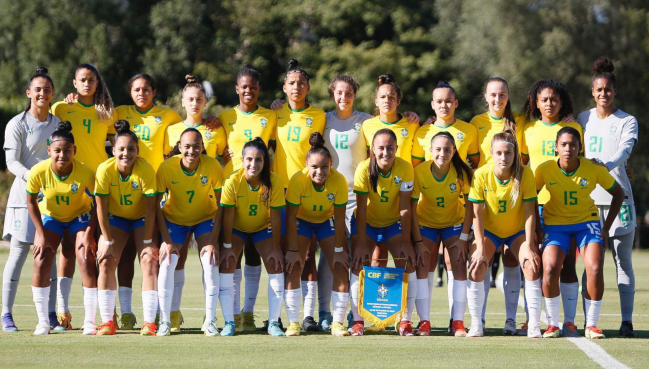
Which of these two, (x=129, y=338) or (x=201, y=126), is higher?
(x=201, y=126)

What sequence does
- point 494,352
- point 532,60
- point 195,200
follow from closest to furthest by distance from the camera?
1. point 494,352
2. point 195,200
3. point 532,60

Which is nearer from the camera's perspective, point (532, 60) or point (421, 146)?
point (421, 146)

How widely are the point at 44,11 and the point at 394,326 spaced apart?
3159cm

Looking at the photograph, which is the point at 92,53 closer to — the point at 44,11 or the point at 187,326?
the point at 44,11

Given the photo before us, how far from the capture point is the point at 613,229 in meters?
9.01

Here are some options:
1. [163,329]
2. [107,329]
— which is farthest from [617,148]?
[107,329]

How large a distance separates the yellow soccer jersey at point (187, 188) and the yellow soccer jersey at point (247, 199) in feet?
0.77

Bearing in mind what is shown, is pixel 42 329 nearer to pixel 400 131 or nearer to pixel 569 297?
pixel 400 131

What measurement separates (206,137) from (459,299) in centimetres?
274

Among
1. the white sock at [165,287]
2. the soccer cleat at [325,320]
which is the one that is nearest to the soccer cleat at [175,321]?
the white sock at [165,287]

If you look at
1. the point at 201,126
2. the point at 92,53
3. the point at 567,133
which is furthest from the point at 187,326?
the point at 92,53

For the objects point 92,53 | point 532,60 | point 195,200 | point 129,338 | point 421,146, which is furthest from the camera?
point 92,53

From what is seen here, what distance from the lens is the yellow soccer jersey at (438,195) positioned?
866 cm

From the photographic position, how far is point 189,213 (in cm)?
854
